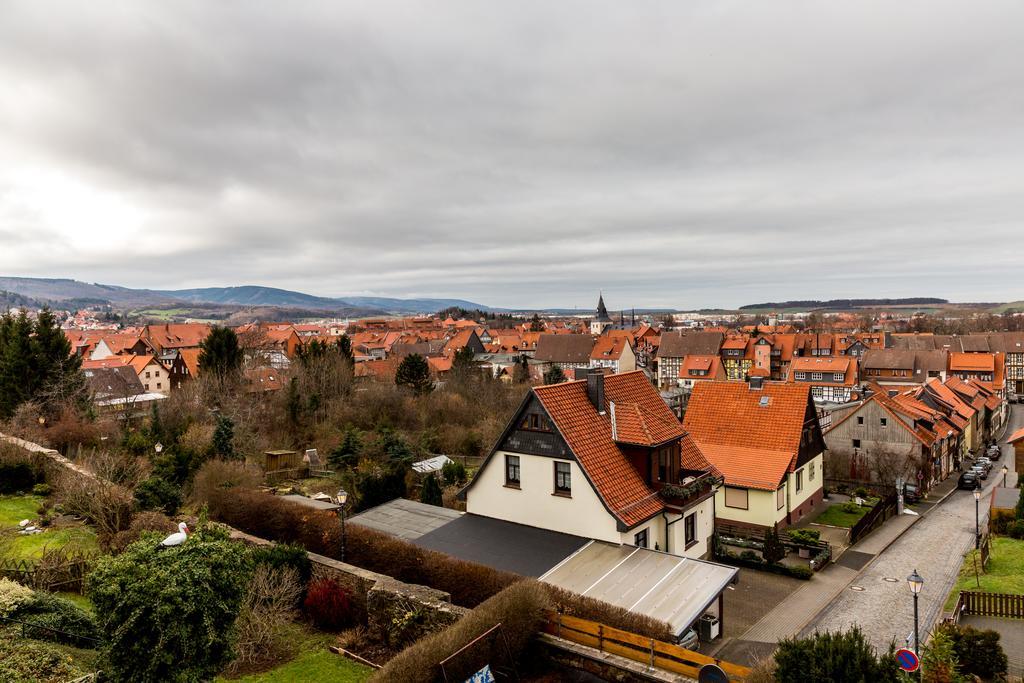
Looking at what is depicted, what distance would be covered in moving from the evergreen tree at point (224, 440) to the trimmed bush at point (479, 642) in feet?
81.9

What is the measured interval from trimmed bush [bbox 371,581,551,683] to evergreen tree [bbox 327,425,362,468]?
23.3 metres

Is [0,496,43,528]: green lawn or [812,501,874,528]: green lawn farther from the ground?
[0,496,43,528]: green lawn

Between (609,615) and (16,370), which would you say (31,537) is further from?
(16,370)

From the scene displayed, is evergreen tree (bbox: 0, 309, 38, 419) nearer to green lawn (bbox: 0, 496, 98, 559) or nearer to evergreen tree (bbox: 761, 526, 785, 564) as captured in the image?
green lawn (bbox: 0, 496, 98, 559)

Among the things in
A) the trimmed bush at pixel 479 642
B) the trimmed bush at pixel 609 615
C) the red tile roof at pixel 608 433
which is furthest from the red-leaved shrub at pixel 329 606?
the red tile roof at pixel 608 433

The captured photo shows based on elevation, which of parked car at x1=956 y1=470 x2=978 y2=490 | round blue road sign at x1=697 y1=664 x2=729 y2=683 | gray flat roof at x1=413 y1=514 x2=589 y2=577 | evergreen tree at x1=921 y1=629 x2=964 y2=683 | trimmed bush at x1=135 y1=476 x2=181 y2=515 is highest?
evergreen tree at x1=921 y1=629 x2=964 y2=683

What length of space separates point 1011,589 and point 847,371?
61.4m

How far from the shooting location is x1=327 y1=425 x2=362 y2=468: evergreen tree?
108 ft

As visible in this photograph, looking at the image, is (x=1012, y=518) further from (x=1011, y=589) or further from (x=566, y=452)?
(x=566, y=452)

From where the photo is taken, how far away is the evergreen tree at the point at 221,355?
1818 inches

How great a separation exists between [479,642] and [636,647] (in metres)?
3.09

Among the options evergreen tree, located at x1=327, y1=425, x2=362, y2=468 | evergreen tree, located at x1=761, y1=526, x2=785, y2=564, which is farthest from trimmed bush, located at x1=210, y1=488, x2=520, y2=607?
evergreen tree, located at x1=761, y1=526, x2=785, y2=564

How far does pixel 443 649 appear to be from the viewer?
9523 mm

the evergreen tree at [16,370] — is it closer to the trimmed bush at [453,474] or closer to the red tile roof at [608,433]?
the trimmed bush at [453,474]
